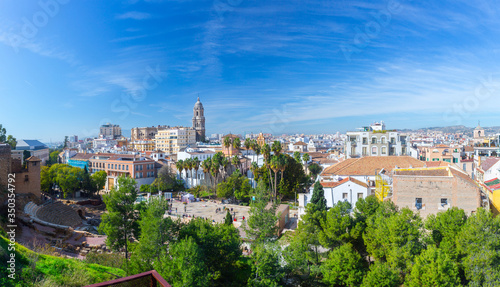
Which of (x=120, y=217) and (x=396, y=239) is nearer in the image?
(x=396, y=239)

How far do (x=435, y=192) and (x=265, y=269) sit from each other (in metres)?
13.6

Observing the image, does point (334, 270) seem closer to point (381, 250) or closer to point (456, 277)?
point (381, 250)

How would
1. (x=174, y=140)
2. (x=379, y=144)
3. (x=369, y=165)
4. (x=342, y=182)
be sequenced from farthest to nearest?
(x=174, y=140), (x=379, y=144), (x=369, y=165), (x=342, y=182)

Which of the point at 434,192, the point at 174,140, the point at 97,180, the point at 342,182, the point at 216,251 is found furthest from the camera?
the point at 174,140

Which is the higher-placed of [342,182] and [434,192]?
[342,182]

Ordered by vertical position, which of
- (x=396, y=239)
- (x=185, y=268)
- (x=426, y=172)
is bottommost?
(x=185, y=268)

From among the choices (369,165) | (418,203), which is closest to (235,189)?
(369,165)

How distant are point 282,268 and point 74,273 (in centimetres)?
1095

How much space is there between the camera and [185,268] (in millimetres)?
14922

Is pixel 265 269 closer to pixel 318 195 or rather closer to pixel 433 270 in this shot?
pixel 433 270

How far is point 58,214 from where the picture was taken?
3117cm

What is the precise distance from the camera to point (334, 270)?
60.9 feet

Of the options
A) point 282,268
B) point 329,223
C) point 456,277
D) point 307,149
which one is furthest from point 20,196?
point 307,149

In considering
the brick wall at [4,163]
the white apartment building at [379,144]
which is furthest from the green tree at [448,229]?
the brick wall at [4,163]
